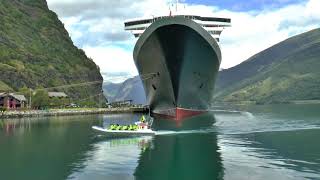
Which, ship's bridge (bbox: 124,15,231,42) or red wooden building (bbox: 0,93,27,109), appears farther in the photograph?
red wooden building (bbox: 0,93,27,109)

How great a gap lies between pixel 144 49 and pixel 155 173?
153 ft

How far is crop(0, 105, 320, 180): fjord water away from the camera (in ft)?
121

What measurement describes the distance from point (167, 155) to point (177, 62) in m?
29.4

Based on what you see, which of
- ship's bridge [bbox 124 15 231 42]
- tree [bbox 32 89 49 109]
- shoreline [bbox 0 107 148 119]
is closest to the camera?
ship's bridge [bbox 124 15 231 42]

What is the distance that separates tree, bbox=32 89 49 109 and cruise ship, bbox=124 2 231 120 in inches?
1983

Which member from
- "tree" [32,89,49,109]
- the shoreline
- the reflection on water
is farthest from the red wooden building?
the reflection on water

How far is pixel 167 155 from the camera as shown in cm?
4672

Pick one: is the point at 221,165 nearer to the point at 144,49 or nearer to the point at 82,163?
the point at 82,163

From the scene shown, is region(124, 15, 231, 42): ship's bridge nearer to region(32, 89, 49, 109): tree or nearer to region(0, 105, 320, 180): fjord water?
region(0, 105, 320, 180): fjord water

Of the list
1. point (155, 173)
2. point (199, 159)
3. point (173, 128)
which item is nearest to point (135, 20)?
point (173, 128)

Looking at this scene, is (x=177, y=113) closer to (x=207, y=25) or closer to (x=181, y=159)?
(x=207, y=25)

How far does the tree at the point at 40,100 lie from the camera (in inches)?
5153

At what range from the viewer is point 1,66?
538ft

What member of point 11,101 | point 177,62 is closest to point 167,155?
point 177,62
